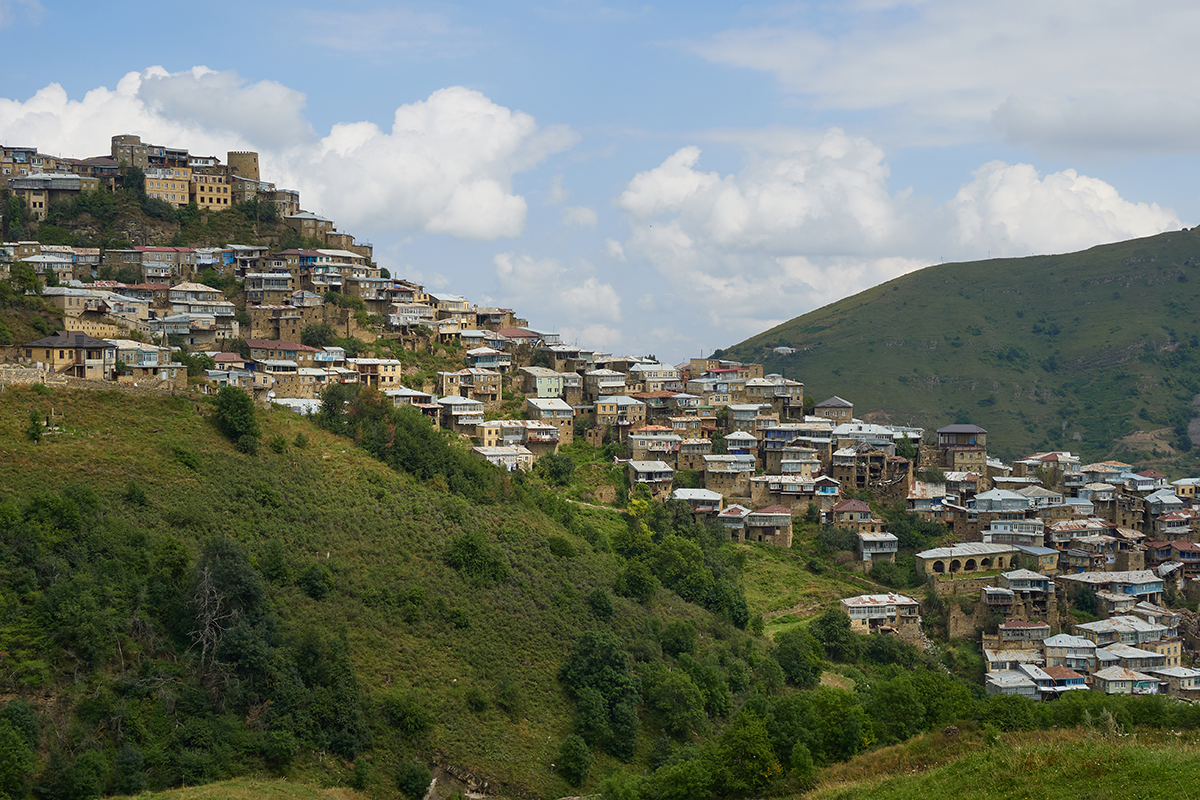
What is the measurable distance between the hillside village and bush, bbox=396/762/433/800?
21292 millimetres

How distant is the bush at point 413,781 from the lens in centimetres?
3225

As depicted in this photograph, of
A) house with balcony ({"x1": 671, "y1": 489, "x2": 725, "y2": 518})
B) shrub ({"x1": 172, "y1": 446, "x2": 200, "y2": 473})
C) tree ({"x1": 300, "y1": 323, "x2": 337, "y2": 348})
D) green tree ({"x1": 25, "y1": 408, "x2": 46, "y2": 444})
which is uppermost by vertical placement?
tree ({"x1": 300, "y1": 323, "x2": 337, "y2": 348})

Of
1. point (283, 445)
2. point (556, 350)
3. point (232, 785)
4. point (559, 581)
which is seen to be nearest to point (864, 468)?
point (556, 350)

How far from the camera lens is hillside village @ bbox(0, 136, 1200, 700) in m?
51.8

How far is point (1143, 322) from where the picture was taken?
437ft

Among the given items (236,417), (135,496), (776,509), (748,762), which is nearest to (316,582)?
(135,496)

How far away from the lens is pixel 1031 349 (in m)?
137

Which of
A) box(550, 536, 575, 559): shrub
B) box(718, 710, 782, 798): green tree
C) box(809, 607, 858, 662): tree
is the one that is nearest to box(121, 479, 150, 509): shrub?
box(550, 536, 575, 559): shrub

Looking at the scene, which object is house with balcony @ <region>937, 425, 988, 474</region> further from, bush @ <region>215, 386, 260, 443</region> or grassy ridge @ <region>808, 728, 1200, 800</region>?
bush @ <region>215, 386, 260, 443</region>

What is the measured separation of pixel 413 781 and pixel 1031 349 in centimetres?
12085

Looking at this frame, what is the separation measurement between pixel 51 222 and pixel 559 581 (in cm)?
4330

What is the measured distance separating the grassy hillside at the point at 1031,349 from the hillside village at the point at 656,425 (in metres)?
45.4

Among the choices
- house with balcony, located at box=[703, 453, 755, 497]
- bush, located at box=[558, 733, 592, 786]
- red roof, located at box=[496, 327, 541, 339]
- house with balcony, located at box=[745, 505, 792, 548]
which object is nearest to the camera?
bush, located at box=[558, 733, 592, 786]

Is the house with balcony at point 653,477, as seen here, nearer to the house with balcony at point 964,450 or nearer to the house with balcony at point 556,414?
the house with balcony at point 556,414
